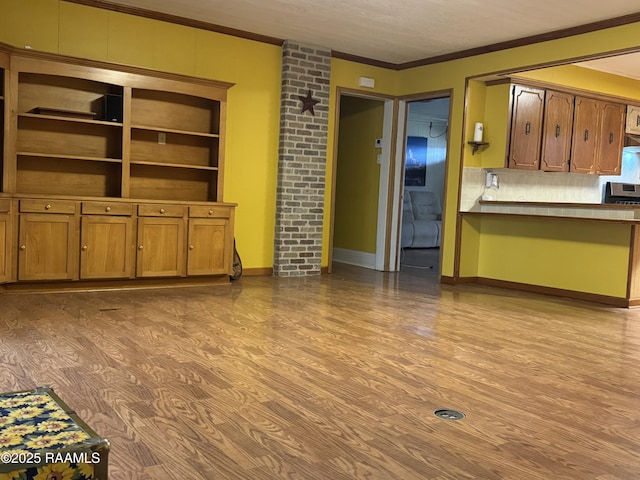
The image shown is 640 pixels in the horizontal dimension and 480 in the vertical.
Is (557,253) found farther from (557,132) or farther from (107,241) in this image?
(107,241)

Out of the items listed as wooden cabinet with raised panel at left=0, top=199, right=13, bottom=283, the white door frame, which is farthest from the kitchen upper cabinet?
wooden cabinet with raised panel at left=0, top=199, right=13, bottom=283

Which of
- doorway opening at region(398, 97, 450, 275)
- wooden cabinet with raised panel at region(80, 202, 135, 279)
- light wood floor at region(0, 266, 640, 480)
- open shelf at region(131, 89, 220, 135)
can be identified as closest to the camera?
light wood floor at region(0, 266, 640, 480)

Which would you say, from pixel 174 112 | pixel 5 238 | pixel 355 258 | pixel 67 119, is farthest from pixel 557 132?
pixel 5 238

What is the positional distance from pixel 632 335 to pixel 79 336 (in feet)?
12.2

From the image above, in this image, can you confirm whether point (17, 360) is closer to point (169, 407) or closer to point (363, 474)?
point (169, 407)

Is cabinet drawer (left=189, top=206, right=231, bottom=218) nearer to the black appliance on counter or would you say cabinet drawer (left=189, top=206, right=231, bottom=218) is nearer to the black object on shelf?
the black object on shelf

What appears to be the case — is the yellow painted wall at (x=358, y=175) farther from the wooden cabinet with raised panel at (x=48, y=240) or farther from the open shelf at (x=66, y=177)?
the wooden cabinet with raised panel at (x=48, y=240)

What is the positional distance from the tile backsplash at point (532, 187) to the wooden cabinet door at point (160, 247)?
3074 mm

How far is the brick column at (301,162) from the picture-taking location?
6.72m

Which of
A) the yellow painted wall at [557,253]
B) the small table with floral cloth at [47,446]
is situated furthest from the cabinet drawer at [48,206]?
the yellow painted wall at [557,253]

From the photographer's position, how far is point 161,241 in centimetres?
564

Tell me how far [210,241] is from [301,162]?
151 centimetres

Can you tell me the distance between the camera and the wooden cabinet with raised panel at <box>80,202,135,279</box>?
5.26 m

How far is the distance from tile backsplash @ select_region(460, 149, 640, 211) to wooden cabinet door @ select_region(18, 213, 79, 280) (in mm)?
3997
